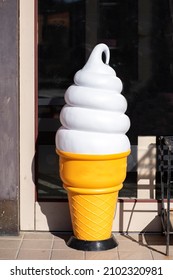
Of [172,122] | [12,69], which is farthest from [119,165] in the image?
[12,69]

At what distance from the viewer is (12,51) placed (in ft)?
22.1

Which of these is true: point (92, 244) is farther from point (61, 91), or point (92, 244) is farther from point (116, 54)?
point (116, 54)

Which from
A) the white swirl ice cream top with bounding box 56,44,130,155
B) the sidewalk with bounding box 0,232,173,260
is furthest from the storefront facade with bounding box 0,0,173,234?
the white swirl ice cream top with bounding box 56,44,130,155

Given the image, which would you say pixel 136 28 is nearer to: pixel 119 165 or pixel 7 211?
pixel 119 165

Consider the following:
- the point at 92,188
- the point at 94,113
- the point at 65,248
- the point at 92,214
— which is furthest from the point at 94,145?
the point at 65,248

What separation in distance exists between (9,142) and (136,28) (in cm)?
159

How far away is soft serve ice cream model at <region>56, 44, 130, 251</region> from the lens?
20.3 feet

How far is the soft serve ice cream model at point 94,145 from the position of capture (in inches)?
243

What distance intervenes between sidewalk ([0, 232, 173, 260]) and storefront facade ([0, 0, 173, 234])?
12 cm

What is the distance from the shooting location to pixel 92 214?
6.45m

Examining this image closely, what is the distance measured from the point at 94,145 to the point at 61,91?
97cm

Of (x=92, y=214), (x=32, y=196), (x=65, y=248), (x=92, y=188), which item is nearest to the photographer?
(x=92, y=188)

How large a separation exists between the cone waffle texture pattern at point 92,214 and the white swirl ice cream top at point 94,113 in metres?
0.44

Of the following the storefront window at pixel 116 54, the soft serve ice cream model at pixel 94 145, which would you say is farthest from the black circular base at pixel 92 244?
the storefront window at pixel 116 54
